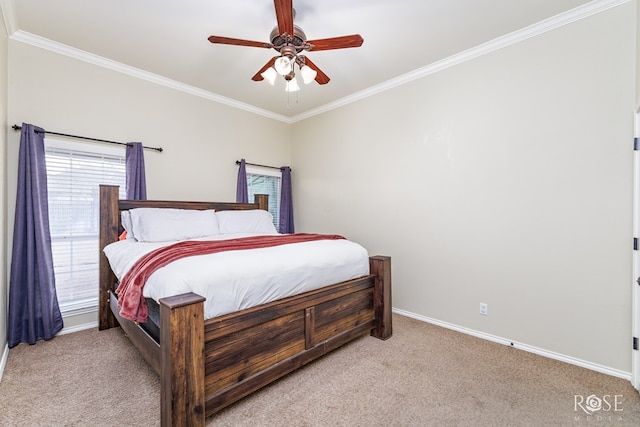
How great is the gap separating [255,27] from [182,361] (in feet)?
8.57

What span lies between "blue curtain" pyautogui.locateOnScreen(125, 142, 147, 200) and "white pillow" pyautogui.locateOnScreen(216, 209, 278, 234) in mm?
883

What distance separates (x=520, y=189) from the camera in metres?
2.64

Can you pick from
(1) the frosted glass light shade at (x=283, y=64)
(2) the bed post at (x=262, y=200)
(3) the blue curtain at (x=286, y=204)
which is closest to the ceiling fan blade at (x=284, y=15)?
(1) the frosted glass light shade at (x=283, y=64)

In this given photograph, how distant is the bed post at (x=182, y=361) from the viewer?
1429mm

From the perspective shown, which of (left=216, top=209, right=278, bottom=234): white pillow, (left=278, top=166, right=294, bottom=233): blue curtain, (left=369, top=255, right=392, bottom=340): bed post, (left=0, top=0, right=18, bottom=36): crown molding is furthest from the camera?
(left=278, top=166, right=294, bottom=233): blue curtain

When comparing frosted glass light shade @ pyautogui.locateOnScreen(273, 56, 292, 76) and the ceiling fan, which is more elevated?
the ceiling fan

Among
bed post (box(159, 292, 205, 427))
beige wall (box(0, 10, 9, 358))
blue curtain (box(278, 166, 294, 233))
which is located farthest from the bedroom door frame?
beige wall (box(0, 10, 9, 358))

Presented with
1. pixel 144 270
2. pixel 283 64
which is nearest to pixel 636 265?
pixel 283 64

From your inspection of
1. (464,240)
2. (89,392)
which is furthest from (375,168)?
(89,392)

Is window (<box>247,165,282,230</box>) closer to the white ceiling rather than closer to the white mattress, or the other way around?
the white ceiling

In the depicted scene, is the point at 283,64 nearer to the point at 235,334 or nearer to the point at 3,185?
the point at 235,334

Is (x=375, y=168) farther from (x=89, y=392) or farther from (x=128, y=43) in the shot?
(x=89, y=392)

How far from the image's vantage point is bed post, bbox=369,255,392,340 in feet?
8.92

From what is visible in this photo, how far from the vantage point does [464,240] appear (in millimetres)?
3002
